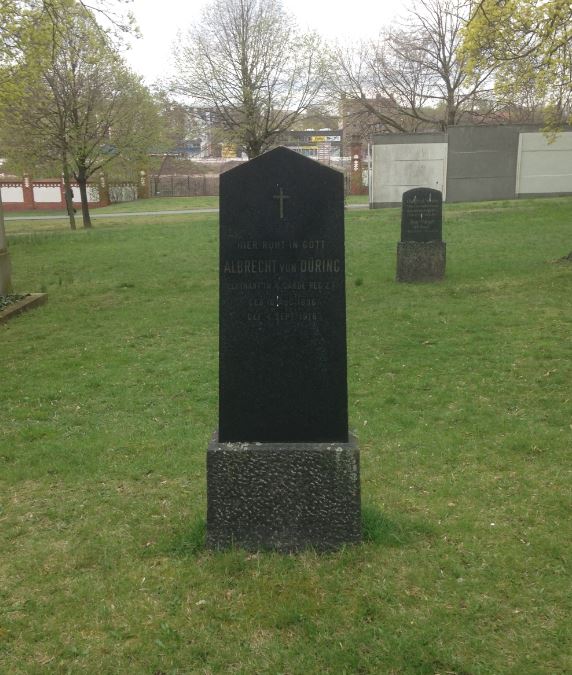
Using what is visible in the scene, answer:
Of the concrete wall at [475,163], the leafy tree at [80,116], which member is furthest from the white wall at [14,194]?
the concrete wall at [475,163]

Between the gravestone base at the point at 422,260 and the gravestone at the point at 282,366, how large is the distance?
8989 mm

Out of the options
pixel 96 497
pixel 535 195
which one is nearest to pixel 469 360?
pixel 96 497

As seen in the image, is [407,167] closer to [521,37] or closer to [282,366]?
[521,37]

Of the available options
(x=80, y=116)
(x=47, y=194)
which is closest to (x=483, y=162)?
(x=80, y=116)

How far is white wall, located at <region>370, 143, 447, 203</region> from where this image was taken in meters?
27.1

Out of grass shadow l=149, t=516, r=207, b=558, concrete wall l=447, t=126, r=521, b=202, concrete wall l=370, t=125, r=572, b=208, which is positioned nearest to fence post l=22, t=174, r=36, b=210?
concrete wall l=370, t=125, r=572, b=208

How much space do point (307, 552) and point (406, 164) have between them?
84.0 feet

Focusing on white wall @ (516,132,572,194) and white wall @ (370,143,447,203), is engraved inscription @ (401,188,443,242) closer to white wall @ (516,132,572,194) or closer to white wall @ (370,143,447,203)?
white wall @ (370,143,447,203)

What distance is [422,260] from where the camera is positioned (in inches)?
480

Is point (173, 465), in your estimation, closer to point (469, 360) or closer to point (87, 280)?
point (469, 360)

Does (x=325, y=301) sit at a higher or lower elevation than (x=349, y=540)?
higher

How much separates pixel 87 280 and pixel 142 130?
17.6 m

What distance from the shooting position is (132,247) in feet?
63.8

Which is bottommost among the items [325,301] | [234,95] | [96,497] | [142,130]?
[96,497]
